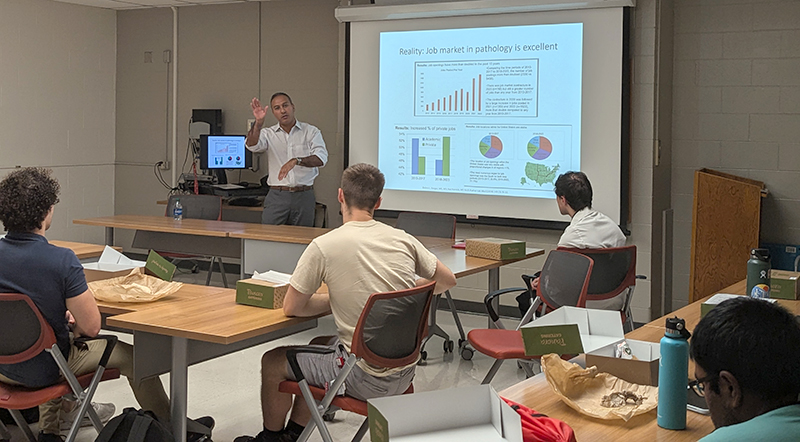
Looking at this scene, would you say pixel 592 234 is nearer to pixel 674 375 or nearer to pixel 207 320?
Result: pixel 207 320

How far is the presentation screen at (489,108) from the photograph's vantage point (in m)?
5.76

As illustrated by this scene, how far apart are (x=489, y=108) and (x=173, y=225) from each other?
2.49m

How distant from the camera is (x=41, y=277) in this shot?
2863 mm

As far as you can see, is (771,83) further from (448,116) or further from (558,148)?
(448,116)

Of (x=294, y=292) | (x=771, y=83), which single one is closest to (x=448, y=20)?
(x=771, y=83)

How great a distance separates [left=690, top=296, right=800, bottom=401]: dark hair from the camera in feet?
4.33

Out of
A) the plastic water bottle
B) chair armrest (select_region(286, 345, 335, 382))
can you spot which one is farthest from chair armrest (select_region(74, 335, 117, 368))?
the plastic water bottle

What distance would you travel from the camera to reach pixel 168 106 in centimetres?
824

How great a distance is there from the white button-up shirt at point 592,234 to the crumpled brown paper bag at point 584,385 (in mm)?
2300

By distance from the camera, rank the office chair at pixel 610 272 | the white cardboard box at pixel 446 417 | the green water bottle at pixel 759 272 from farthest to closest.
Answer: the office chair at pixel 610 272, the green water bottle at pixel 759 272, the white cardboard box at pixel 446 417

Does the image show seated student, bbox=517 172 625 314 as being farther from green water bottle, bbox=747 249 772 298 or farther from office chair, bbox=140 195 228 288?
office chair, bbox=140 195 228 288

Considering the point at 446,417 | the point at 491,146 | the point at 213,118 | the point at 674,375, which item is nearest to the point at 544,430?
the point at 446,417

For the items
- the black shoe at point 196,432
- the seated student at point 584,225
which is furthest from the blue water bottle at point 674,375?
Result: the seated student at point 584,225

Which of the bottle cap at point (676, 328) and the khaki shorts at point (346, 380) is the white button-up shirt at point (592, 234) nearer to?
the khaki shorts at point (346, 380)
